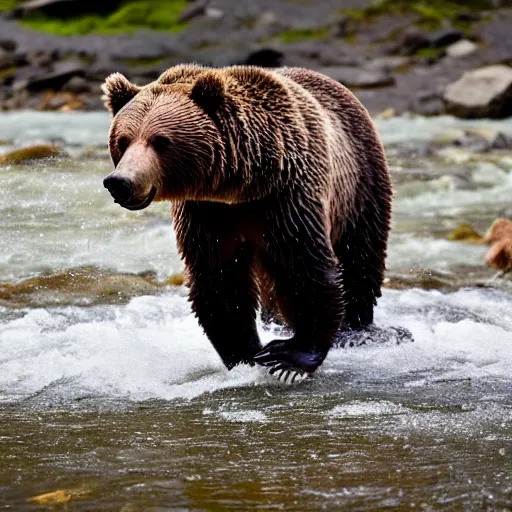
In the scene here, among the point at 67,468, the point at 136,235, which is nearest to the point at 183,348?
the point at 67,468

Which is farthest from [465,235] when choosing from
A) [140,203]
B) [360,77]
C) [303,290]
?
[360,77]

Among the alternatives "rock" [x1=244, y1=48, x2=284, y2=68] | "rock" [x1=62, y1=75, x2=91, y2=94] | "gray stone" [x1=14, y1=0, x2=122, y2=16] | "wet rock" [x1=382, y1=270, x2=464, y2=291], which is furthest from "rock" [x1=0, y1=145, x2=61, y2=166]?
"gray stone" [x1=14, y1=0, x2=122, y2=16]

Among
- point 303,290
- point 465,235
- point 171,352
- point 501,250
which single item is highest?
point 303,290

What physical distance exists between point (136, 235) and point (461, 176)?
18.9 ft

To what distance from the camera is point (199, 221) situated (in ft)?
17.7

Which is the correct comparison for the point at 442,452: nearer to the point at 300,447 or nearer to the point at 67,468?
the point at 300,447

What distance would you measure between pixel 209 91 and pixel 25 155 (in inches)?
274

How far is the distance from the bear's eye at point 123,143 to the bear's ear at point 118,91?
423mm

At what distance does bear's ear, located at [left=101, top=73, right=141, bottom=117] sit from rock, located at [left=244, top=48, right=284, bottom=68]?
21.7 metres

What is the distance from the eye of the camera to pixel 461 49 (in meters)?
27.1

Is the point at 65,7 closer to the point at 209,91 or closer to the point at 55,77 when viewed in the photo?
the point at 55,77

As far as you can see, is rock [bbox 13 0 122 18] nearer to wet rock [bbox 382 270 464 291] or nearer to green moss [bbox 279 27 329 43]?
green moss [bbox 279 27 329 43]

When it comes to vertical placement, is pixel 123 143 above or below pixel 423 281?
above

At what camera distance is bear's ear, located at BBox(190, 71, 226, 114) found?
4930 millimetres
